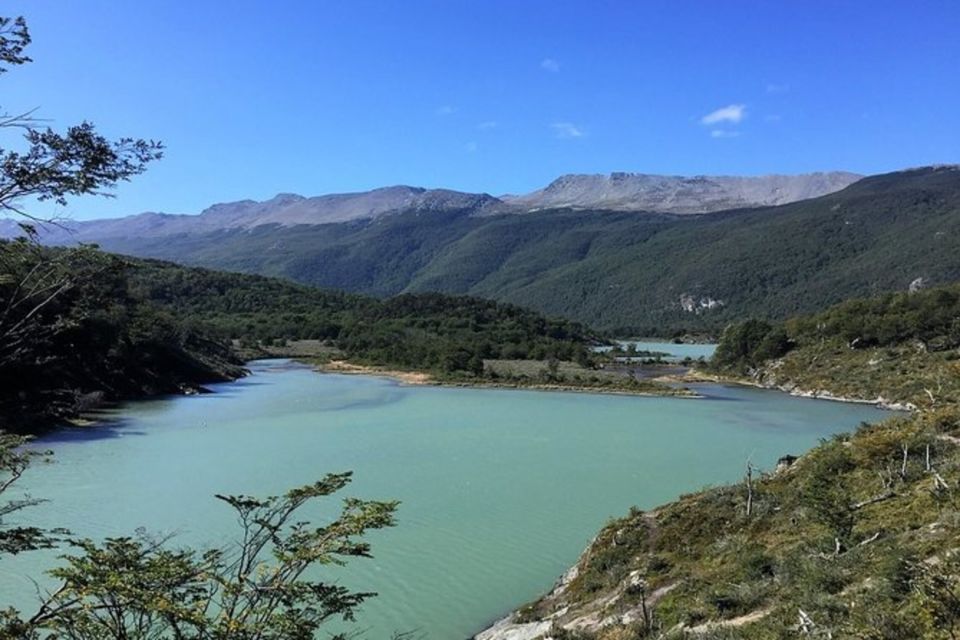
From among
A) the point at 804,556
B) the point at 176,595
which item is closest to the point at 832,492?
the point at 804,556

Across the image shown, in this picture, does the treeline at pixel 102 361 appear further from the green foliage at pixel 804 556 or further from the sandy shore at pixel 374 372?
the sandy shore at pixel 374 372

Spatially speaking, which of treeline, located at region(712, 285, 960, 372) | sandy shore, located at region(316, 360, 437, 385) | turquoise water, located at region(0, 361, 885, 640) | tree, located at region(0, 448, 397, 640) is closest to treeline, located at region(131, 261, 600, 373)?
sandy shore, located at region(316, 360, 437, 385)

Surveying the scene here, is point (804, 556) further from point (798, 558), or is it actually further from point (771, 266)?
point (771, 266)

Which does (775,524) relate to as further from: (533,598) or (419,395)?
(419,395)

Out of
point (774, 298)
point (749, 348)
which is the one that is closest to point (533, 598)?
point (749, 348)

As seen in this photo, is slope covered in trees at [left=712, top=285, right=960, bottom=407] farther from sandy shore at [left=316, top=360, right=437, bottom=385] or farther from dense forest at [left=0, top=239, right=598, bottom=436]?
sandy shore at [left=316, top=360, right=437, bottom=385]
